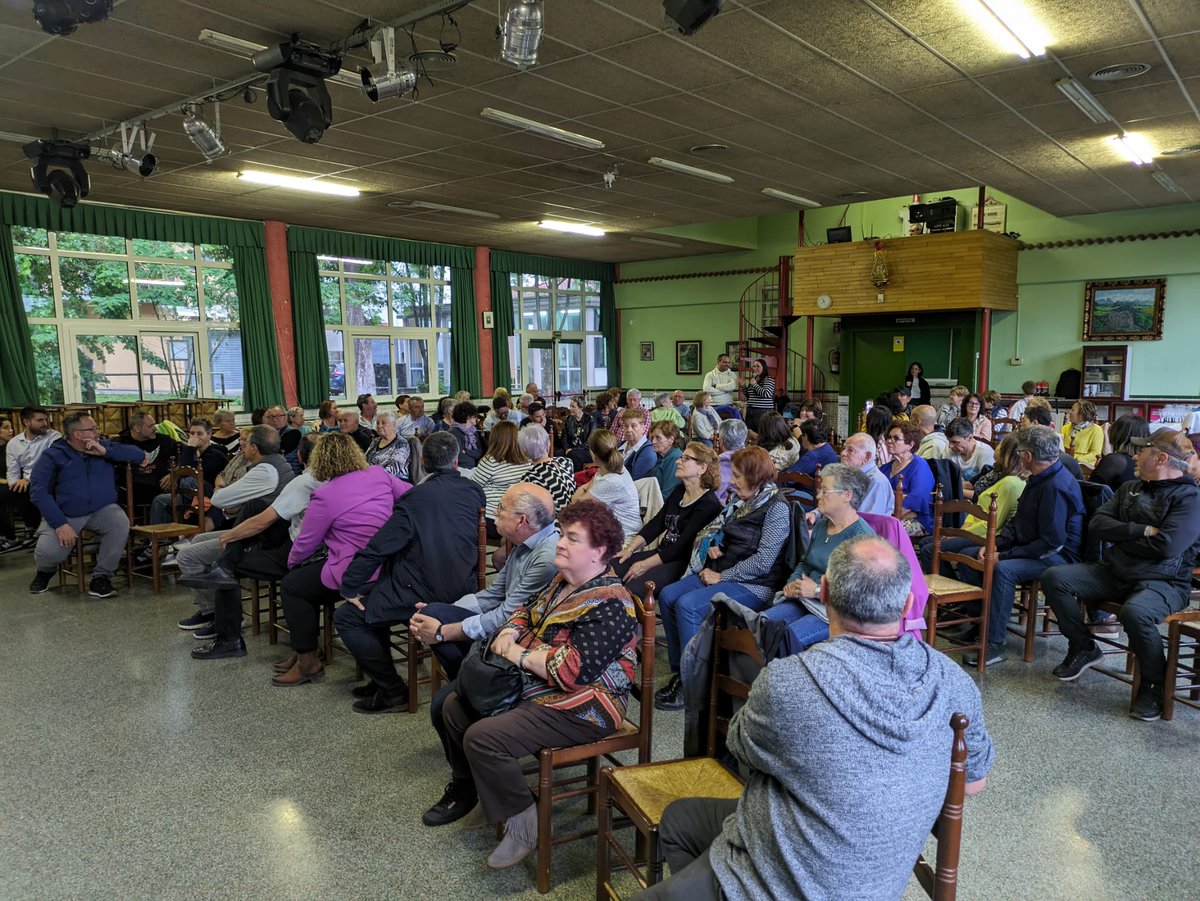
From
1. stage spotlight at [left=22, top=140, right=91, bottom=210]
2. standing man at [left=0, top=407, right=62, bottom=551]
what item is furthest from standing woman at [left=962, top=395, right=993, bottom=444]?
standing man at [left=0, top=407, right=62, bottom=551]

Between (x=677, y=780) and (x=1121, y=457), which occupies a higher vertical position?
(x=1121, y=457)

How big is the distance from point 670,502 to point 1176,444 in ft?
7.85

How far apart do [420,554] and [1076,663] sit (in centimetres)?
330

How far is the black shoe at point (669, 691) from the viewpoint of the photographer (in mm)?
3695

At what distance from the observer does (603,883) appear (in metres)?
2.24

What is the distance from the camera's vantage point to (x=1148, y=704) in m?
3.53

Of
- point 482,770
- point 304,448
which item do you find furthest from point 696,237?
point 482,770

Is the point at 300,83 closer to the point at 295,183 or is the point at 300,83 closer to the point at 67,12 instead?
the point at 67,12

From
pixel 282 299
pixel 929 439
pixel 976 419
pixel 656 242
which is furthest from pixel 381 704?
pixel 656 242

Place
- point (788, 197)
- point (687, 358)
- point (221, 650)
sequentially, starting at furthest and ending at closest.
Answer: point (687, 358), point (788, 197), point (221, 650)

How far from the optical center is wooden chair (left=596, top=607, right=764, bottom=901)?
211cm

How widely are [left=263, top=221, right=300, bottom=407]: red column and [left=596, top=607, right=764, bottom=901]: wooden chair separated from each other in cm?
990

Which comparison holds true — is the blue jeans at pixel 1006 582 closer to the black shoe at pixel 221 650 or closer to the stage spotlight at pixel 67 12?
the black shoe at pixel 221 650

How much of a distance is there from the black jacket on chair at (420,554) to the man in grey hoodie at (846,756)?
2.03 metres
